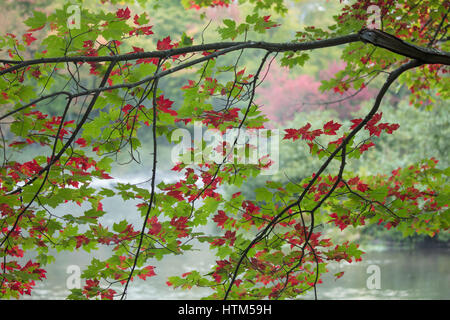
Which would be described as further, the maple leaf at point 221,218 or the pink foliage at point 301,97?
the pink foliage at point 301,97

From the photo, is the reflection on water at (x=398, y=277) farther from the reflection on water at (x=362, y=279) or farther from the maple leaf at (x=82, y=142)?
the maple leaf at (x=82, y=142)

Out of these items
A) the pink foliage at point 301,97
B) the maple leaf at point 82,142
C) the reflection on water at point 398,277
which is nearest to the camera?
the maple leaf at point 82,142

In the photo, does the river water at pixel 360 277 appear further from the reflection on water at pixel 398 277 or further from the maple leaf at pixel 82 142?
the maple leaf at pixel 82 142

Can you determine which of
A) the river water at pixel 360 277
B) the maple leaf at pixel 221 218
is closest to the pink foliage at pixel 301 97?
the river water at pixel 360 277

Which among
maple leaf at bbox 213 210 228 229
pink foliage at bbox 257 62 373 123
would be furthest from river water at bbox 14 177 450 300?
pink foliage at bbox 257 62 373 123

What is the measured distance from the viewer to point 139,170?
43.2ft

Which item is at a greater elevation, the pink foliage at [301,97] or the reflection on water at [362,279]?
the pink foliage at [301,97]

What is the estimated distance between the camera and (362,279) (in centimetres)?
607

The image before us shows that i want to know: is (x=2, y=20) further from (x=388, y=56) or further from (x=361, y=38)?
(x=361, y=38)

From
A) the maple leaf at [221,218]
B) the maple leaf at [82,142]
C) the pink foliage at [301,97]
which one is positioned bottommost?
the maple leaf at [221,218]

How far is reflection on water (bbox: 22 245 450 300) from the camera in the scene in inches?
217

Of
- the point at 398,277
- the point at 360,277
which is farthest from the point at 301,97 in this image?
the point at 398,277

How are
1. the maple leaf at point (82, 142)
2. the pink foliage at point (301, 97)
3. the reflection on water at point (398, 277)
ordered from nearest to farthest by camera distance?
the maple leaf at point (82, 142)
the reflection on water at point (398, 277)
the pink foliage at point (301, 97)

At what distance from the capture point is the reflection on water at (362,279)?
551 centimetres
